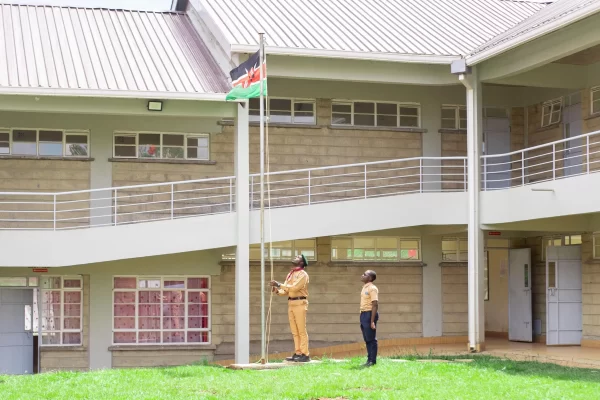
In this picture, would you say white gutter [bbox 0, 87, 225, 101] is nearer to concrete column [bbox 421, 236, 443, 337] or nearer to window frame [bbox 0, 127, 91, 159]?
window frame [bbox 0, 127, 91, 159]

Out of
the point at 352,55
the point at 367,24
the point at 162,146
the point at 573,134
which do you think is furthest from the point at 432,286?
the point at 162,146

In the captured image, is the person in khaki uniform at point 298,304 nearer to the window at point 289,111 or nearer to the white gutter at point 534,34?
the white gutter at point 534,34

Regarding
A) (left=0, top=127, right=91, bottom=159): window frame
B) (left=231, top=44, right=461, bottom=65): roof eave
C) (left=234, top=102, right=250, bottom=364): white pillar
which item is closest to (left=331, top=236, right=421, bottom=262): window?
(left=234, top=102, right=250, bottom=364): white pillar

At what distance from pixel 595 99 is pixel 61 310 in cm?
1263

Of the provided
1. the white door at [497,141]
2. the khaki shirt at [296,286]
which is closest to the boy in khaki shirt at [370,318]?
the khaki shirt at [296,286]

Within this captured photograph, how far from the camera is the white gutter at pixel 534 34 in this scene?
59.8 feet

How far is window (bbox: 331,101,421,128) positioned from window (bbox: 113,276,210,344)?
4.97 m

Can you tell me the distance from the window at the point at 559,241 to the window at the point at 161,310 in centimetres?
809

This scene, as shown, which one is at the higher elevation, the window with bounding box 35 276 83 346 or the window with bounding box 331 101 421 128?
the window with bounding box 331 101 421 128

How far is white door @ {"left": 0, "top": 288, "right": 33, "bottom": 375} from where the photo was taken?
2320 cm

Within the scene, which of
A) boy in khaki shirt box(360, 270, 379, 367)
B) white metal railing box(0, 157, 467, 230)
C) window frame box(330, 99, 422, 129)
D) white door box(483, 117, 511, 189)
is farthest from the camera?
white door box(483, 117, 511, 189)

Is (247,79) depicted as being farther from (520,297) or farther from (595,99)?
(520,297)

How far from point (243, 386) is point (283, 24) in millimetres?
10742

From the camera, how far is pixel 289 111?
24.9 m
